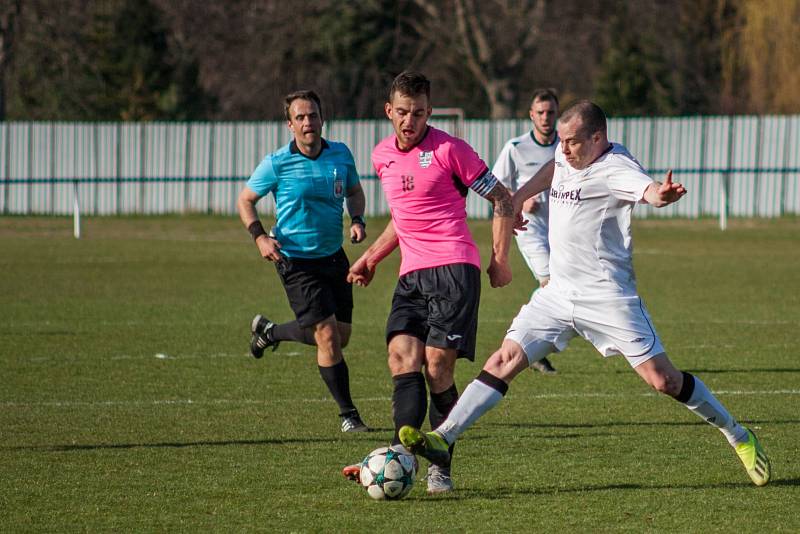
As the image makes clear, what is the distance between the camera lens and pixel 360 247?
80.8 feet

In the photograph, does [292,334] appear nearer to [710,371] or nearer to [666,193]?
[710,371]

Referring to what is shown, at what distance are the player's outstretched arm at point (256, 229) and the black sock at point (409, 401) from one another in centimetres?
198

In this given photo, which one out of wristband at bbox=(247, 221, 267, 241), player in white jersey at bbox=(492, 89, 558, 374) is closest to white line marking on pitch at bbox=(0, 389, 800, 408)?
wristband at bbox=(247, 221, 267, 241)

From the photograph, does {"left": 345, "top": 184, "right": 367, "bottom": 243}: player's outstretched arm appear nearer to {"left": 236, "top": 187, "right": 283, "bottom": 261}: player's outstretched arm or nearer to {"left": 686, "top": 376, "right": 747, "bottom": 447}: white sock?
{"left": 236, "top": 187, "right": 283, "bottom": 261}: player's outstretched arm

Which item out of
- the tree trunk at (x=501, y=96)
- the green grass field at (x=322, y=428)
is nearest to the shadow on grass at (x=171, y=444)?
the green grass field at (x=322, y=428)

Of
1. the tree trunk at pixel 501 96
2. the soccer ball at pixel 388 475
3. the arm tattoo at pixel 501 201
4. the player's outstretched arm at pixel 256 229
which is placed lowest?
the soccer ball at pixel 388 475

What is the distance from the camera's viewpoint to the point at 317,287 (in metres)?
8.58

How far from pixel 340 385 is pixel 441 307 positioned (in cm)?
196

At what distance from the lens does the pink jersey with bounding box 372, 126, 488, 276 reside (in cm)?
665

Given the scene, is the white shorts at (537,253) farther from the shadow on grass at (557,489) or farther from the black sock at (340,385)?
the shadow on grass at (557,489)

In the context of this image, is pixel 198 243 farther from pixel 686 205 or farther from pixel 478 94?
pixel 478 94

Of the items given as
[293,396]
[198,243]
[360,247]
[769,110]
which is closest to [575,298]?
[293,396]

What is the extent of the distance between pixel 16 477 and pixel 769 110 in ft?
112

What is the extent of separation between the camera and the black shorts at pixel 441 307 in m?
6.56
